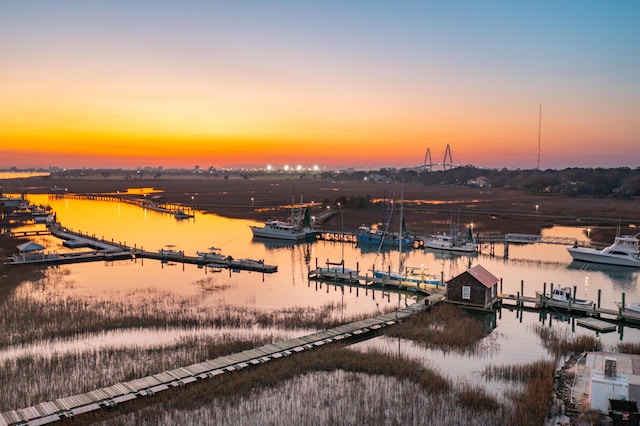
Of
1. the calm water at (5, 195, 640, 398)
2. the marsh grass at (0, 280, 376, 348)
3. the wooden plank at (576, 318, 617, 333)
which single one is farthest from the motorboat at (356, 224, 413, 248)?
the wooden plank at (576, 318, 617, 333)

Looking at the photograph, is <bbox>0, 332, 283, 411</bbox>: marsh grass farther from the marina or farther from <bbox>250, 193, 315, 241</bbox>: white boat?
<bbox>250, 193, 315, 241</bbox>: white boat

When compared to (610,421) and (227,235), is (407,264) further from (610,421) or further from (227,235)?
(610,421)

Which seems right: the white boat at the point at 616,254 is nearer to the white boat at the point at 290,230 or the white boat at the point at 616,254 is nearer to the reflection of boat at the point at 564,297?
the reflection of boat at the point at 564,297

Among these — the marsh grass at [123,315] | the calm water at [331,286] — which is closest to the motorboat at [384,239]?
the calm water at [331,286]

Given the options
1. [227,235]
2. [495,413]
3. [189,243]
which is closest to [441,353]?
[495,413]

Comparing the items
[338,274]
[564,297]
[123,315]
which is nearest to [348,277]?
[338,274]
